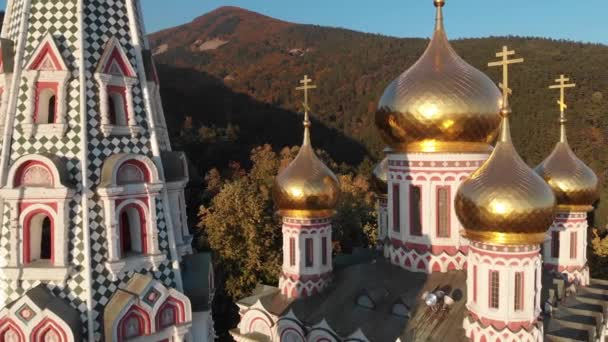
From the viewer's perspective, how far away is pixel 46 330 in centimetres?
567

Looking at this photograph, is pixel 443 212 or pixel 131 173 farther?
pixel 443 212

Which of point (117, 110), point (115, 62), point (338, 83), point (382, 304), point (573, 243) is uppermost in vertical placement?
point (338, 83)

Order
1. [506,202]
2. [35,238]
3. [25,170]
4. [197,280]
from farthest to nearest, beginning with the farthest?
[506,202] < [197,280] < [35,238] < [25,170]

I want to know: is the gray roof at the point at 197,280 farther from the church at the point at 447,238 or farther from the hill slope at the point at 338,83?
the hill slope at the point at 338,83

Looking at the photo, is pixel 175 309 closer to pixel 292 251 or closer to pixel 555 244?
pixel 292 251

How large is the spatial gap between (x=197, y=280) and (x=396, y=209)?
683 cm

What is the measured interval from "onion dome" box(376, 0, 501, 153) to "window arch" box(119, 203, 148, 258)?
7.35 meters

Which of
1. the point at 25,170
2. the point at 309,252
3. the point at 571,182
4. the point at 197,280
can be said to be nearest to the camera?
the point at 25,170

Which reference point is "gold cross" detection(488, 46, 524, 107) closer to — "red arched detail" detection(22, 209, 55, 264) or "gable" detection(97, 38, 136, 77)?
"gable" detection(97, 38, 136, 77)

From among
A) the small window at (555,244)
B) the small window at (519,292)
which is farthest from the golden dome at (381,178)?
the small window at (519,292)

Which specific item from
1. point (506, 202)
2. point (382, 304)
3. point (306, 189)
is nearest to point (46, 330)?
point (506, 202)

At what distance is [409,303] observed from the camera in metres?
11.0

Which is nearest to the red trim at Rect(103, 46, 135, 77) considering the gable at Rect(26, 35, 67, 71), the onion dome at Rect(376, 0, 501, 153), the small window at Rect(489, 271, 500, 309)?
the gable at Rect(26, 35, 67, 71)

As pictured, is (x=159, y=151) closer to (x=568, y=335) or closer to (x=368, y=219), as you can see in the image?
(x=568, y=335)
